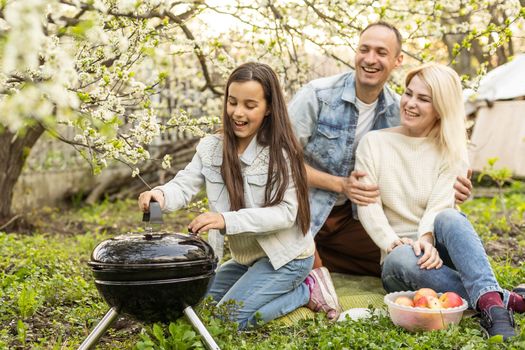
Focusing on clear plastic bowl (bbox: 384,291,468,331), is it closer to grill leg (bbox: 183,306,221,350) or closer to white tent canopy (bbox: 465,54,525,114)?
grill leg (bbox: 183,306,221,350)

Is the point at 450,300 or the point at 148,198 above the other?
the point at 148,198

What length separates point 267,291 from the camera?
376 centimetres

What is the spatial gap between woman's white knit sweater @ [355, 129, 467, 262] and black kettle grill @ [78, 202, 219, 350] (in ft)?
4.85

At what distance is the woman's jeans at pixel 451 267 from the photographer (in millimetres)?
3611

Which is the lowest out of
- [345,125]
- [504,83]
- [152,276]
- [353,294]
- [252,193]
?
[353,294]

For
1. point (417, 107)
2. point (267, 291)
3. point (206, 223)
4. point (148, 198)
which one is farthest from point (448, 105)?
point (148, 198)

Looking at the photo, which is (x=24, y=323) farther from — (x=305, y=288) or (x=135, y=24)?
(x=135, y=24)

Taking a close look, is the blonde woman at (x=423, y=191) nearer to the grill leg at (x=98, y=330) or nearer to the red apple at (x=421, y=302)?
the red apple at (x=421, y=302)

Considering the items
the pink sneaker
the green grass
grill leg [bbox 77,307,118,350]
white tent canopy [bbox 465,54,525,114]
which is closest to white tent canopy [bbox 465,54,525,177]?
white tent canopy [bbox 465,54,525,114]

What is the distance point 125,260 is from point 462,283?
6.00 feet

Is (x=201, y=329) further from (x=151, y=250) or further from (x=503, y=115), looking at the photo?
(x=503, y=115)

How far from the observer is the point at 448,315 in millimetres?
3453

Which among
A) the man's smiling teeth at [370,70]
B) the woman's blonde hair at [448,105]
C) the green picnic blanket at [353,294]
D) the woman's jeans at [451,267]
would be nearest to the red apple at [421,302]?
the woman's jeans at [451,267]

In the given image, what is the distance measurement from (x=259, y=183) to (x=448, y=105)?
117 centimetres
